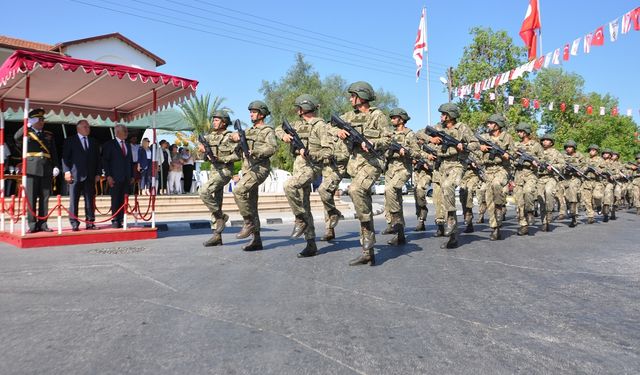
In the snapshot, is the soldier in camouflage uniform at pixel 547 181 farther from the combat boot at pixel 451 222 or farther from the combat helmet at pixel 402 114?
the combat boot at pixel 451 222

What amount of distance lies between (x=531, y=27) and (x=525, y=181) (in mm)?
12562

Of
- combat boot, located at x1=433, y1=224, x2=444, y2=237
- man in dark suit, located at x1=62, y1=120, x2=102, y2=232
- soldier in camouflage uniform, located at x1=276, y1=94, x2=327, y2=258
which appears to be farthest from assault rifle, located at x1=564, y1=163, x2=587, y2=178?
man in dark suit, located at x1=62, y1=120, x2=102, y2=232

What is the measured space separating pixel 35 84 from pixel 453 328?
26.9 ft

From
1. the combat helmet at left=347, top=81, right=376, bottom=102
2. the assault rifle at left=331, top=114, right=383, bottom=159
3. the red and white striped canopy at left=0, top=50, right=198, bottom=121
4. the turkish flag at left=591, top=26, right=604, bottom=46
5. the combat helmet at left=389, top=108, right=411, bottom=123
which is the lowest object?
the assault rifle at left=331, top=114, right=383, bottom=159

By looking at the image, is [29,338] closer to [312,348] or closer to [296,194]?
[312,348]

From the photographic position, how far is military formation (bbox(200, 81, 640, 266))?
6652mm

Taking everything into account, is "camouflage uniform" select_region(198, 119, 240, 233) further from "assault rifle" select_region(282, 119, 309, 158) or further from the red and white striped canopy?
the red and white striped canopy

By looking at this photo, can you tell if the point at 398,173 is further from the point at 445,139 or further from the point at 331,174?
the point at 331,174

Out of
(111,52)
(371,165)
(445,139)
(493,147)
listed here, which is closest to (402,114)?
(493,147)

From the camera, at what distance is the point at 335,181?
29.1 ft

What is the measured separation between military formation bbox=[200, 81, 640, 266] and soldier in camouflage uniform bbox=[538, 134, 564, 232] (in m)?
0.02

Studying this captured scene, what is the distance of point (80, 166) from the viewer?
8.83m

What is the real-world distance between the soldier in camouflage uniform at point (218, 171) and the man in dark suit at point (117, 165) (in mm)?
2100

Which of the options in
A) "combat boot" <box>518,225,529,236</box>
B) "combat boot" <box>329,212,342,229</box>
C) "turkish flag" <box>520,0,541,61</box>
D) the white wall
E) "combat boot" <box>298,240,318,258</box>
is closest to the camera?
"combat boot" <box>298,240,318,258</box>
